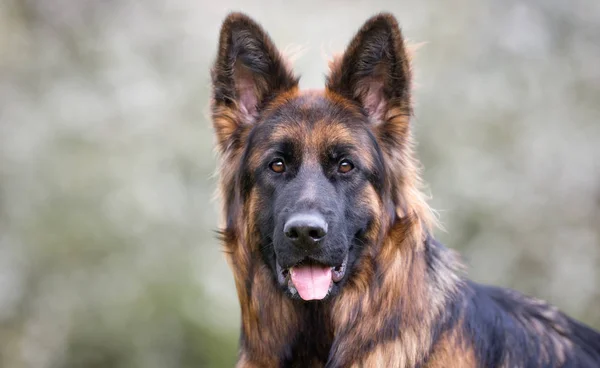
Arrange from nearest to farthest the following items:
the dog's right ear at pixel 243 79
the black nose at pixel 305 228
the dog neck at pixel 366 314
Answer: the black nose at pixel 305 228 → the dog neck at pixel 366 314 → the dog's right ear at pixel 243 79

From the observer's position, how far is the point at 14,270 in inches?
359

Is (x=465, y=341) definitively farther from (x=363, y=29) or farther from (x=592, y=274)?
(x=592, y=274)

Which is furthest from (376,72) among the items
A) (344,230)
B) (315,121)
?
(344,230)

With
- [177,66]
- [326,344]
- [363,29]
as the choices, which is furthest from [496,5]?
[326,344]

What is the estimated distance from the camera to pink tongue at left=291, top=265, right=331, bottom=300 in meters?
4.35

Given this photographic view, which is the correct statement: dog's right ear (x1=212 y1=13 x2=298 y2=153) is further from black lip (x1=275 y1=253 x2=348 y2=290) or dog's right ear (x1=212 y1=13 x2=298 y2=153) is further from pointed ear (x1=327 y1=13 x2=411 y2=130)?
black lip (x1=275 y1=253 x2=348 y2=290)

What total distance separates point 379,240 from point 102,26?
702cm

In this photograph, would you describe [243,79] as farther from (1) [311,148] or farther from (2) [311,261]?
(2) [311,261]

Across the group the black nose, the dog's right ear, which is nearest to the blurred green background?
the dog's right ear

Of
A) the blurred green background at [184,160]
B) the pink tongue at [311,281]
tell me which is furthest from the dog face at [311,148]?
the blurred green background at [184,160]

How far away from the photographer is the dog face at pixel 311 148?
171 inches

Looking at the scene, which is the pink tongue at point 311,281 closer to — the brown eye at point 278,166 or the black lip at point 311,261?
the black lip at point 311,261

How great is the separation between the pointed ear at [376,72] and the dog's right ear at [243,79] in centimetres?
36

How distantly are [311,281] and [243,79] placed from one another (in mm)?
1365
